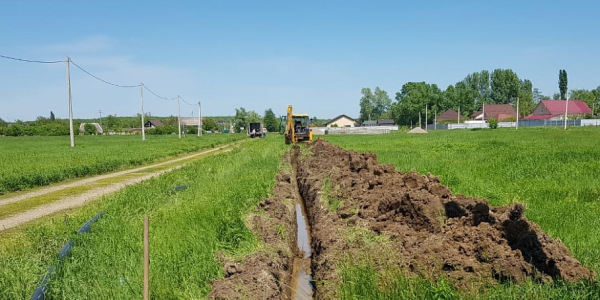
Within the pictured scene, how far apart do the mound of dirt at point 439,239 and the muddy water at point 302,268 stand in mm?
208

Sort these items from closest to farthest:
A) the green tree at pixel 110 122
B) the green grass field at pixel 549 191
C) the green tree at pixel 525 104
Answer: the green grass field at pixel 549 191 < the green tree at pixel 525 104 < the green tree at pixel 110 122

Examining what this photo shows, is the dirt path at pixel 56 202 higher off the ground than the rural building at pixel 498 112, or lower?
lower

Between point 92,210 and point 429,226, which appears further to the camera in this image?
point 92,210

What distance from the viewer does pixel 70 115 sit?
1252 inches

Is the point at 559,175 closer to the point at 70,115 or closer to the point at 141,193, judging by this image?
the point at 141,193

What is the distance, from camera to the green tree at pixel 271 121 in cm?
11862

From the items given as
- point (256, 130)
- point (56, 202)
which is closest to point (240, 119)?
point (256, 130)

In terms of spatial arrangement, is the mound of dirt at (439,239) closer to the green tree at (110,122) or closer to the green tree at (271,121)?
the green tree at (271,121)

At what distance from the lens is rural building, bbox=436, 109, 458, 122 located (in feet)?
365

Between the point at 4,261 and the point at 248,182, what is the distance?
20.2 ft

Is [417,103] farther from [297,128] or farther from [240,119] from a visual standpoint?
[297,128]

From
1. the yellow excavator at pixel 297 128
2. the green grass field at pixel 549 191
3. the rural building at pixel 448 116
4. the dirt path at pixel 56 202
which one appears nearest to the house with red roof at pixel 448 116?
the rural building at pixel 448 116

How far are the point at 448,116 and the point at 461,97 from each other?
33.4ft

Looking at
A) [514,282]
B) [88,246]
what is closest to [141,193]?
[88,246]
